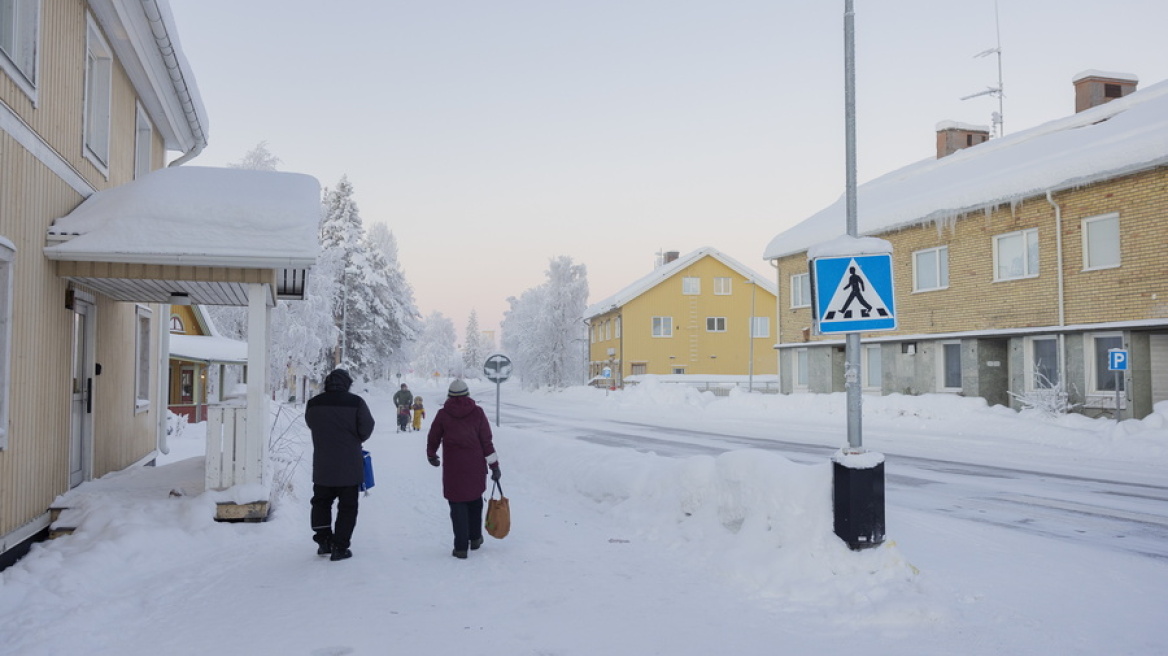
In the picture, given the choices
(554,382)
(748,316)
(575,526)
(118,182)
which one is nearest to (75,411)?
(118,182)

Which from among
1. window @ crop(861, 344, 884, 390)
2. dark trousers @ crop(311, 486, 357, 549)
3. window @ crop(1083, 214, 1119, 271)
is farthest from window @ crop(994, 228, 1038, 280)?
dark trousers @ crop(311, 486, 357, 549)

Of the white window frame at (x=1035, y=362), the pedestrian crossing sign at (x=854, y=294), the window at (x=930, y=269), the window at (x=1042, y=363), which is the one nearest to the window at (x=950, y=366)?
the window at (x=930, y=269)

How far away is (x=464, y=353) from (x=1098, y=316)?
137396 mm

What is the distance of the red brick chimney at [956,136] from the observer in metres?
30.9

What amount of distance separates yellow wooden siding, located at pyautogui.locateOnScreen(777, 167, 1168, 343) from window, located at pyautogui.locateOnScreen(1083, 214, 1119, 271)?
6.1 inches

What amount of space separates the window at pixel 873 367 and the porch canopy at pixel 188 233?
2172 centimetres

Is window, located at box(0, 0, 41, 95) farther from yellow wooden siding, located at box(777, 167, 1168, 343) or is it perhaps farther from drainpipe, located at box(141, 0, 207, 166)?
yellow wooden siding, located at box(777, 167, 1168, 343)

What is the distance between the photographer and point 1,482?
6832 mm

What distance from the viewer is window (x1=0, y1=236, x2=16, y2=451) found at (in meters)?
6.91

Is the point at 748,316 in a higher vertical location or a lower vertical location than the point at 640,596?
higher

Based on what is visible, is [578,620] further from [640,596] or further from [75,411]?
[75,411]

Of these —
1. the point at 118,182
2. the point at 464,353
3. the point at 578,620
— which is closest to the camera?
the point at 578,620

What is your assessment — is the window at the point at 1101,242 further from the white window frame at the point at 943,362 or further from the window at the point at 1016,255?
the white window frame at the point at 943,362

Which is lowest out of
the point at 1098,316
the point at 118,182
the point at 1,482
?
the point at 1,482
